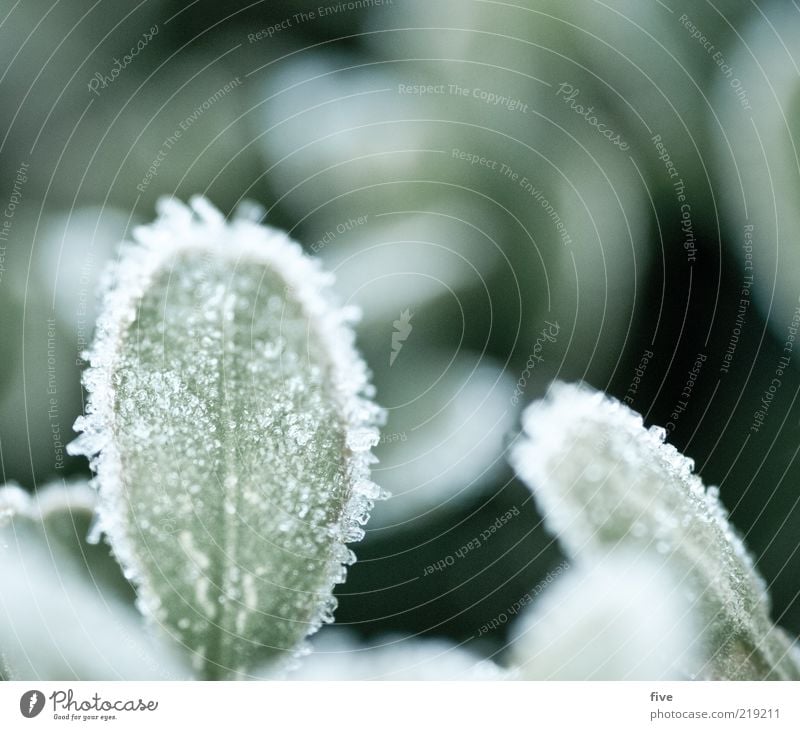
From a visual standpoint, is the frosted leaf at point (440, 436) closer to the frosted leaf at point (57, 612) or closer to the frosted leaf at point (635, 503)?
the frosted leaf at point (635, 503)

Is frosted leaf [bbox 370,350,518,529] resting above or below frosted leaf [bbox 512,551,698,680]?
above

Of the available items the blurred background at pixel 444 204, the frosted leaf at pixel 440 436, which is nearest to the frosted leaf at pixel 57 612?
the blurred background at pixel 444 204

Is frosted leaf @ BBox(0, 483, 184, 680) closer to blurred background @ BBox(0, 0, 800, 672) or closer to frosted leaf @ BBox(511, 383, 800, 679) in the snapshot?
blurred background @ BBox(0, 0, 800, 672)

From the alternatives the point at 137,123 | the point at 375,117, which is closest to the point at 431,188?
the point at 375,117

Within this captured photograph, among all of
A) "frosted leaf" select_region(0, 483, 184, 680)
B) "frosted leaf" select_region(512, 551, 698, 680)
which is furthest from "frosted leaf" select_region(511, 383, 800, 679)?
"frosted leaf" select_region(0, 483, 184, 680)
